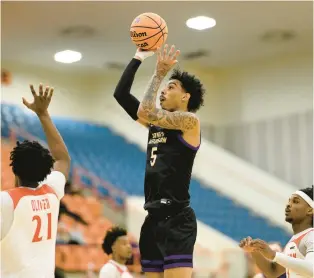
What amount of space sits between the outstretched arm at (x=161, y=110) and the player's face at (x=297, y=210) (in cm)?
122

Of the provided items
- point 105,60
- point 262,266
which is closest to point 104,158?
point 105,60

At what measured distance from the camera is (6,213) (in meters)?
3.32

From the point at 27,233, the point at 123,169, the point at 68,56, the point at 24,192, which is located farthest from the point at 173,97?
the point at 123,169

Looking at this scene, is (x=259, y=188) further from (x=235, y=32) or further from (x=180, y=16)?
(x=180, y=16)

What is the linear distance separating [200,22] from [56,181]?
22.0 ft

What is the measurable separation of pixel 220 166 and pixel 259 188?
874mm

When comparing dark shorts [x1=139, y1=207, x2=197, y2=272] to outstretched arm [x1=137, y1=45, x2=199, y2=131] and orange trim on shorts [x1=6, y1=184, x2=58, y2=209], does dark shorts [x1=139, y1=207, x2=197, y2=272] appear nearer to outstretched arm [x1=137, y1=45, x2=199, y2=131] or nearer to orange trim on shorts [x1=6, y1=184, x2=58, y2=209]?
outstretched arm [x1=137, y1=45, x2=199, y2=131]

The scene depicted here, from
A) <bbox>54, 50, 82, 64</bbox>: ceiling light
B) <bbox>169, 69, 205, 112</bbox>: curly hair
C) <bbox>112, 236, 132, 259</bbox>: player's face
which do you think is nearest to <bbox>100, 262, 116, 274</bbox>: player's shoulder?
<bbox>112, 236, 132, 259</bbox>: player's face

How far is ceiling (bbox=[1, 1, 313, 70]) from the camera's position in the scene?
9336 millimetres

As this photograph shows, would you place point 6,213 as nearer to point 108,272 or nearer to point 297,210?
point 297,210

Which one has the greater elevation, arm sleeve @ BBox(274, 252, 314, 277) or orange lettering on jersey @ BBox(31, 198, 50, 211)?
orange lettering on jersey @ BBox(31, 198, 50, 211)

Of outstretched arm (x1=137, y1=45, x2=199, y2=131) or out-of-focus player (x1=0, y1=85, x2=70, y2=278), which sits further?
outstretched arm (x1=137, y1=45, x2=199, y2=131)

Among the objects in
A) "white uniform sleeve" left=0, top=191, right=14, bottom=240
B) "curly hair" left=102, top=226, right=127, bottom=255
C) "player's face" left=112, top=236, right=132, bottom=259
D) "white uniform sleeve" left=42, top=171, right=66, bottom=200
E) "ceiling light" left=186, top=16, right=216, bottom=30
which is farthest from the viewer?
"ceiling light" left=186, top=16, right=216, bottom=30

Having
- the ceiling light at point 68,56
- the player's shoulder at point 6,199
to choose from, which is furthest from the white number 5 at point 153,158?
the ceiling light at point 68,56
